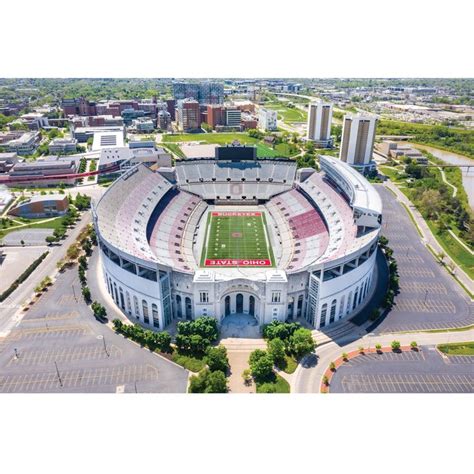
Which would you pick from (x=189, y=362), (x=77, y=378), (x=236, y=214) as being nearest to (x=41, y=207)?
(x=236, y=214)

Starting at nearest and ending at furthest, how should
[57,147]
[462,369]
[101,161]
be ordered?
[462,369] → [101,161] → [57,147]

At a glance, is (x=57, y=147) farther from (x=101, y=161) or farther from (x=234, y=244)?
(x=234, y=244)

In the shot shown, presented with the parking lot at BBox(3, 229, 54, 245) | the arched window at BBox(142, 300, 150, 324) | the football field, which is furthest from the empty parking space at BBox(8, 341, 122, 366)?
the parking lot at BBox(3, 229, 54, 245)

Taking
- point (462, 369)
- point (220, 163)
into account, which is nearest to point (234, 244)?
point (220, 163)

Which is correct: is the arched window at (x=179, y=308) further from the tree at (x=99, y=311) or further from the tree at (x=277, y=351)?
the tree at (x=277, y=351)

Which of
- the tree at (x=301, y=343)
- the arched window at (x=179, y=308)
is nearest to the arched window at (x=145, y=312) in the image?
the arched window at (x=179, y=308)

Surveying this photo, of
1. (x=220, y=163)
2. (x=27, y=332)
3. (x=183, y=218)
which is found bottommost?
(x=27, y=332)

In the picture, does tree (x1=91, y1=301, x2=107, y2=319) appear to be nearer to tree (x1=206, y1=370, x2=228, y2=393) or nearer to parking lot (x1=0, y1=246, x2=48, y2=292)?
parking lot (x1=0, y1=246, x2=48, y2=292)
